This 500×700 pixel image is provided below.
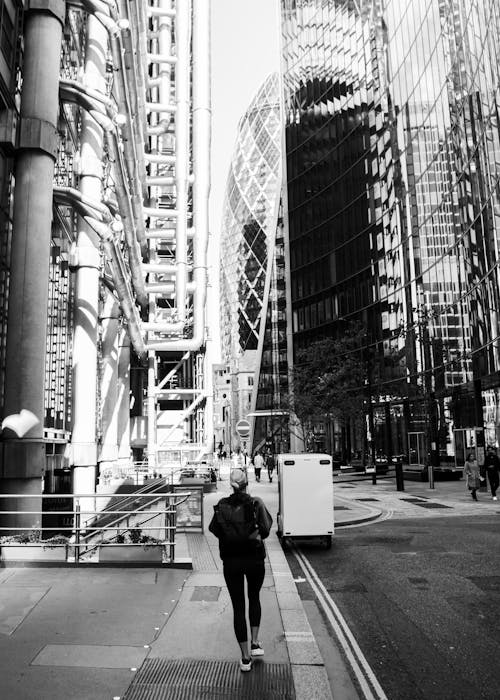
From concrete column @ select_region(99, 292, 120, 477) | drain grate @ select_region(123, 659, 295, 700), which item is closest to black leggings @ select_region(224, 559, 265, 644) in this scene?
drain grate @ select_region(123, 659, 295, 700)

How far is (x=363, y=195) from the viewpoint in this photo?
57219mm

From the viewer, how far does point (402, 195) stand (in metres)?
46.8

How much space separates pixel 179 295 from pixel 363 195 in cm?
2574

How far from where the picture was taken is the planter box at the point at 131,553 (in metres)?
10.4

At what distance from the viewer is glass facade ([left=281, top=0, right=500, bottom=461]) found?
105ft

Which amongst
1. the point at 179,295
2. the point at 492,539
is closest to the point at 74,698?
the point at 492,539

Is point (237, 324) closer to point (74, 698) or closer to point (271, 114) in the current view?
point (271, 114)

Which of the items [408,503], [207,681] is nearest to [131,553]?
[207,681]

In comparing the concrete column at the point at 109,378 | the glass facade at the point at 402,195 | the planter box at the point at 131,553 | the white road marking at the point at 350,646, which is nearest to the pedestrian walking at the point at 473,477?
the glass facade at the point at 402,195

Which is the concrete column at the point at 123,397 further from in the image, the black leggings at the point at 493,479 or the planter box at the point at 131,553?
the planter box at the point at 131,553

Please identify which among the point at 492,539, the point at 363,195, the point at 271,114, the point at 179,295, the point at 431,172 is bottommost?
the point at 492,539

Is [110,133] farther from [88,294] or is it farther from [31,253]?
[31,253]

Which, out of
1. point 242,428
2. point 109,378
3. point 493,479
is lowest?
point 493,479

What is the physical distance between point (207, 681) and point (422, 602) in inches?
160
